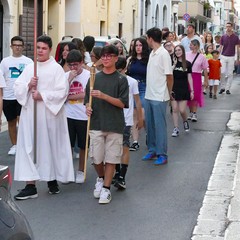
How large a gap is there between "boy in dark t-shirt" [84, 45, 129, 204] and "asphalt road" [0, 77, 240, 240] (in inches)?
15.2

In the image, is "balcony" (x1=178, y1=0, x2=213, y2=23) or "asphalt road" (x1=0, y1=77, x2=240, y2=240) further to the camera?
"balcony" (x1=178, y1=0, x2=213, y2=23)

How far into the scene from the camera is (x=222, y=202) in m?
8.02

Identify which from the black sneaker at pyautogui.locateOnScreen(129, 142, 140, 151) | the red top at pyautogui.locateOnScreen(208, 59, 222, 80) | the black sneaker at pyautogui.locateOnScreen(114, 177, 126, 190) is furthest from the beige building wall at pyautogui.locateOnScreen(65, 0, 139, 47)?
the black sneaker at pyautogui.locateOnScreen(114, 177, 126, 190)

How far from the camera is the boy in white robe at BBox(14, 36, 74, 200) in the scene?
26.6 feet

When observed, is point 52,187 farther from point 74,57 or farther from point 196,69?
point 196,69

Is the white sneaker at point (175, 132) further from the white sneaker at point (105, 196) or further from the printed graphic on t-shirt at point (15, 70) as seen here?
the white sneaker at point (105, 196)

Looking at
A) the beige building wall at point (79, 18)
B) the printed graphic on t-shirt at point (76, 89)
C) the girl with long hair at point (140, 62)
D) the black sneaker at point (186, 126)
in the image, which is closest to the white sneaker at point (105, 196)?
the printed graphic on t-shirt at point (76, 89)

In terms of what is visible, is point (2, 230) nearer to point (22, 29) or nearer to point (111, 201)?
point (111, 201)

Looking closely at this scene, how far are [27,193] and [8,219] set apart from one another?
3857 millimetres

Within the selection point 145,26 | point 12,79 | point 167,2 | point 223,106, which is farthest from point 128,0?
point 12,79

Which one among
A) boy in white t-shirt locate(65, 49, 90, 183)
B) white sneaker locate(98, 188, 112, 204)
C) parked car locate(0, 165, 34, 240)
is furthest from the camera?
boy in white t-shirt locate(65, 49, 90, 183)

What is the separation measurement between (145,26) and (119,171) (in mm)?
39884

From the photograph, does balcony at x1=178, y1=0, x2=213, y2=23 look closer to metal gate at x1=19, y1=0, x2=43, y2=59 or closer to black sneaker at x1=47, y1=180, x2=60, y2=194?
metal gate at x1=19, y1=0, x2=43, y2=59

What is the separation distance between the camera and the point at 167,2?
56.1m
